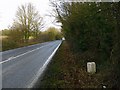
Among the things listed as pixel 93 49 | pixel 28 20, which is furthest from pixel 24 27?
pixel 93 49

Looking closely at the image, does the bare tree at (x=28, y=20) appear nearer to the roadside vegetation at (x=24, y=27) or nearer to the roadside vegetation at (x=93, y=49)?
the roadside vegetation at (x=24, y=27)

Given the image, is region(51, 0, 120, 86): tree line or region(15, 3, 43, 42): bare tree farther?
region(15, 3, 43, 42): bare tree

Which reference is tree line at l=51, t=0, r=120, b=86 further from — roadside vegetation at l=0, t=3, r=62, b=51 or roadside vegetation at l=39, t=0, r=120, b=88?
roadside vegetation at l=0, t=3, r=62, b=51

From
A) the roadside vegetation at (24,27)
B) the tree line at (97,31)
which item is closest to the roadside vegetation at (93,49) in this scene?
the tree line at (97,31)

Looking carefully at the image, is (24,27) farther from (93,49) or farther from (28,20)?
(93,49)

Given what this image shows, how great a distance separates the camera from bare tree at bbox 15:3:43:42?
192ft

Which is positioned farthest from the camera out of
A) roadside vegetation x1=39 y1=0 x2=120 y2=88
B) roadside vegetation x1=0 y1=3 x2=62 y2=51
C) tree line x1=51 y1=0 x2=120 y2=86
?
roadside vegetation x1=0 y1=3 x2=62 y2=51

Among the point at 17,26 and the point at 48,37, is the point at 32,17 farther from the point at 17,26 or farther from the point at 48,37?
the point at 48,37

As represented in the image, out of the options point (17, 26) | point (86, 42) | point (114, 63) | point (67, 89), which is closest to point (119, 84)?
point (114, 63)

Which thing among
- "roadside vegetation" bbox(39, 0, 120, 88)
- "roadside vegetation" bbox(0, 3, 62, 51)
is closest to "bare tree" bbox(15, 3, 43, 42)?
"roadside vegetation" bbox(0, 3, 62, 51)

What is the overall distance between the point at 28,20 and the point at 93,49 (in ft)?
152

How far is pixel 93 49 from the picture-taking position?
Answer: 17312mm

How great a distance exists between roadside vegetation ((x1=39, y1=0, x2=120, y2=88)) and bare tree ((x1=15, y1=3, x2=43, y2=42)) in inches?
1291

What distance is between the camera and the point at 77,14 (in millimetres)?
20281
